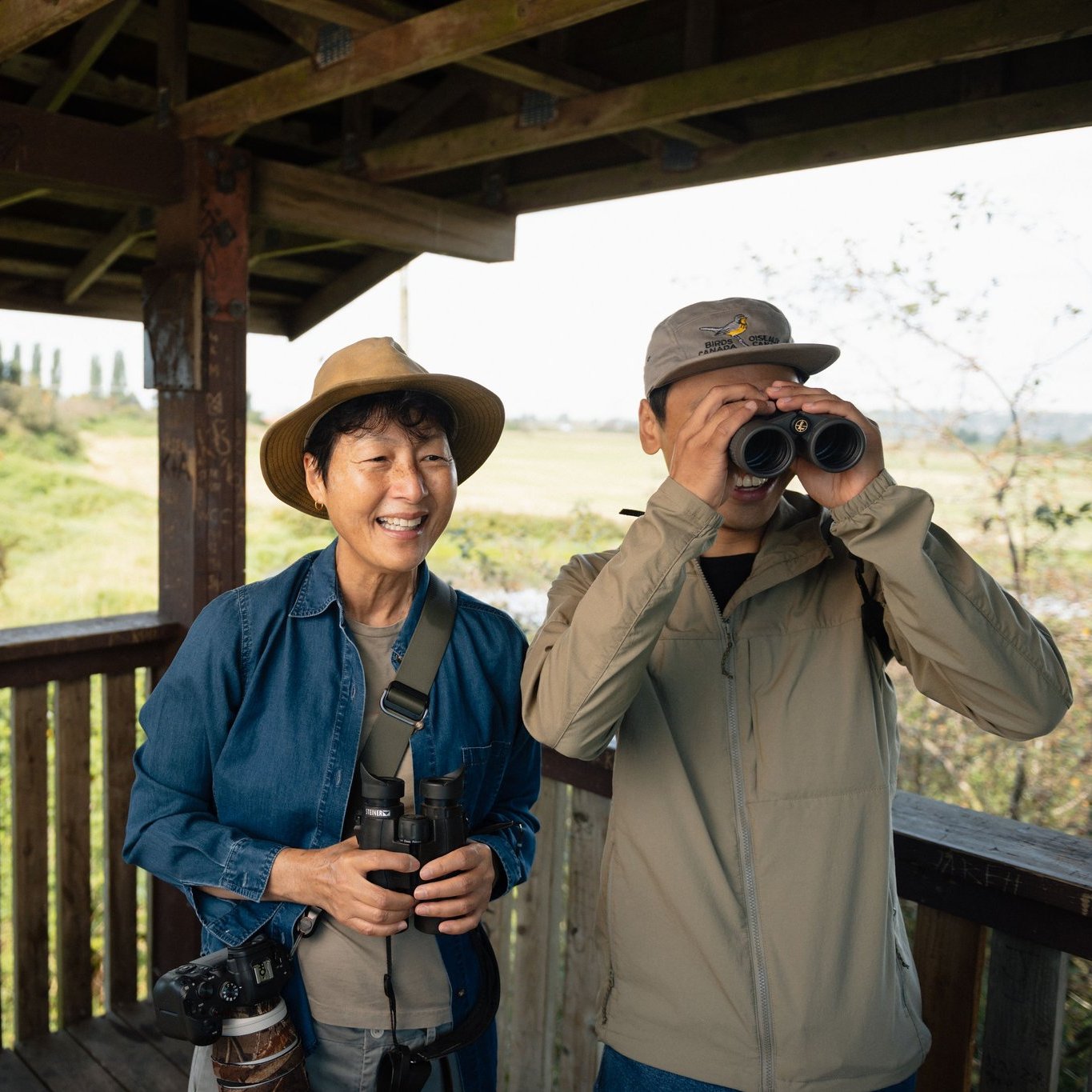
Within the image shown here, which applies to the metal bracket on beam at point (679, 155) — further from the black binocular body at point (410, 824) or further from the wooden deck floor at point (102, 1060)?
the wooden deck floor at point (102, 1060)

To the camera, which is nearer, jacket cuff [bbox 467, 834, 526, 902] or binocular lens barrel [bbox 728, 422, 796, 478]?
binocular lens barrel [bbox 728, 422, 796, 478]

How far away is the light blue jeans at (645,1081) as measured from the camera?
1.18 m

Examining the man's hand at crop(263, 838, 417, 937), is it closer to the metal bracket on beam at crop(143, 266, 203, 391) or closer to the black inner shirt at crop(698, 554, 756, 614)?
the black inner shirt at crop(698, 554, 756, 614)

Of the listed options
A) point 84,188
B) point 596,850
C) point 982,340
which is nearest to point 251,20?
point 84,188

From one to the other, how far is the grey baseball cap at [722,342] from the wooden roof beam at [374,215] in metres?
1.83

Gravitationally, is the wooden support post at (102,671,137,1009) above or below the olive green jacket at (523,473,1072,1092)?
below

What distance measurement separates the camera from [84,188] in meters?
2.46

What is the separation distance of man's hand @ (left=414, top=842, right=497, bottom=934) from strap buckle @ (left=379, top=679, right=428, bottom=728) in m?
0.18

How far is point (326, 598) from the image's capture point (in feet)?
4.71

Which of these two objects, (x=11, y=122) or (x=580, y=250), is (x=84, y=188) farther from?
(x=580, y=250)

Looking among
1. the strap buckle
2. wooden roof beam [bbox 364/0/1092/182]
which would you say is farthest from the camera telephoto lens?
wooden roof beam [bbox 364/0/1092/182]

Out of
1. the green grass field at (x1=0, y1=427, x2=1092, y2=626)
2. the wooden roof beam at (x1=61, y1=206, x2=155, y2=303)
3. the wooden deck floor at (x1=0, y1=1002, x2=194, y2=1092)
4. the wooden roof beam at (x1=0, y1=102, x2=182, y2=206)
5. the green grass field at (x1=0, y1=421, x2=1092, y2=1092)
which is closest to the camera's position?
the wooden roof beam at (x1=0, y1=102, x2=182, y2=206)

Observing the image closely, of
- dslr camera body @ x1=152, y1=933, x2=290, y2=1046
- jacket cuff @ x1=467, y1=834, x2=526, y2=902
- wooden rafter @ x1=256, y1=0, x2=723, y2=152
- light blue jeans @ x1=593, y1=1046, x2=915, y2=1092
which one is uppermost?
wooden rafter @ x1=256, y1=0, x2=723, y2=152

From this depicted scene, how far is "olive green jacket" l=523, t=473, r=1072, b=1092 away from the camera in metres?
1.15
